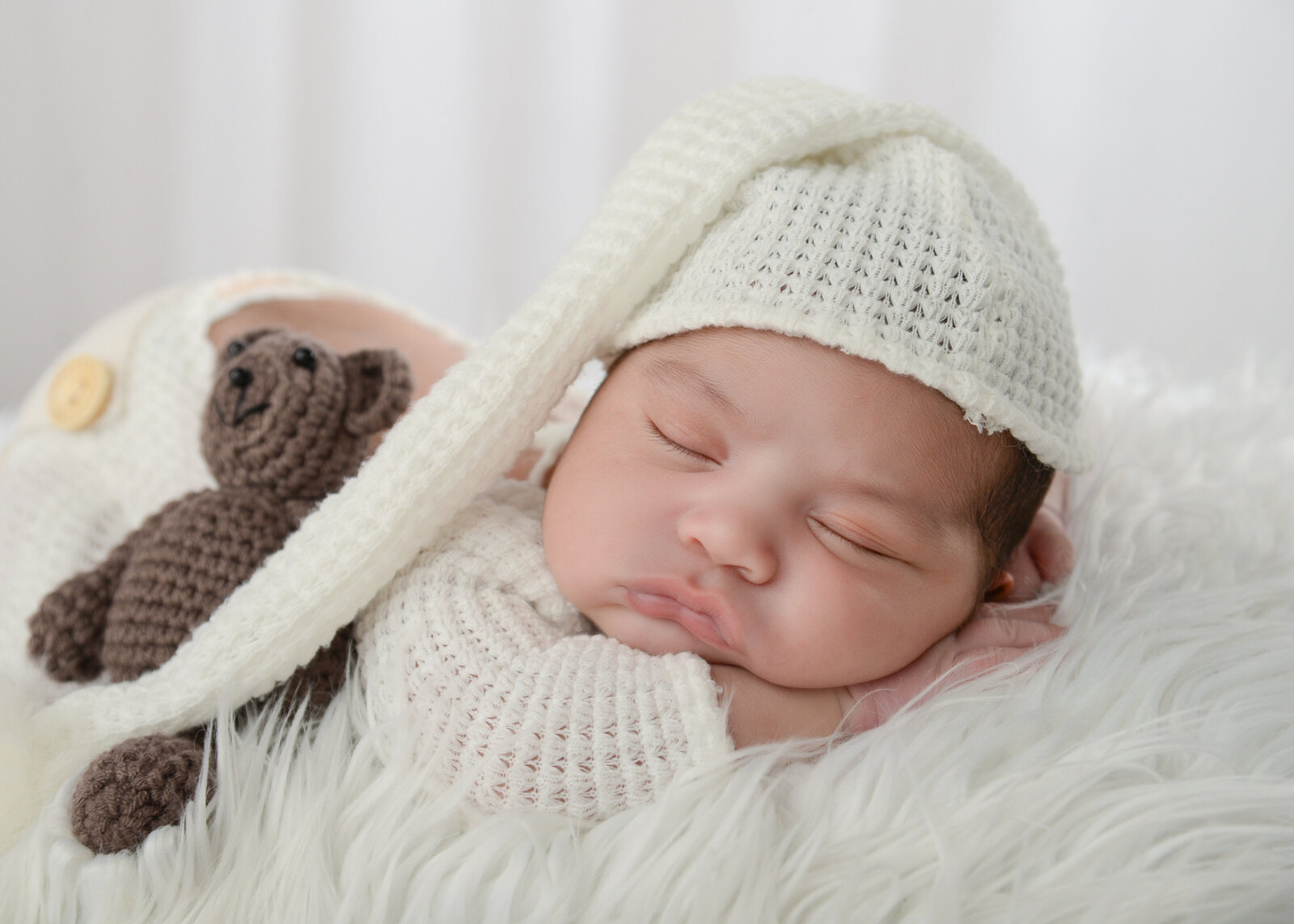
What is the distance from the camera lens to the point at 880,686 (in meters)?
0.93

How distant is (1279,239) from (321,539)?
8.49ft

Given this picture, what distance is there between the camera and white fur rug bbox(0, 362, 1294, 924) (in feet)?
2.26

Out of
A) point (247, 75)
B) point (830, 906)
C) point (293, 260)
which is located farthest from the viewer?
point (293, 260)

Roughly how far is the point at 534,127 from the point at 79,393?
172cm

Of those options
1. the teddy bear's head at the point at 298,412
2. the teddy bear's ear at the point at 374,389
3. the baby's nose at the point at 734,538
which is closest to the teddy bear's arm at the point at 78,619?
the teddy bear's head at the point at 298,412

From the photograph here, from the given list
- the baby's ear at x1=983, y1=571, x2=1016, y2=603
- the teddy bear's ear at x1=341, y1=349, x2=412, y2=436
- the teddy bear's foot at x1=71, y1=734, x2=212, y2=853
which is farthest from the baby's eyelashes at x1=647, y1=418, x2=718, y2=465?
the teddy bear's foot at x1=71, y1=734, x2=212, y2=853

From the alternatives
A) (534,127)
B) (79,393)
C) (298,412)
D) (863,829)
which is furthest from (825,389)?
(534,127)

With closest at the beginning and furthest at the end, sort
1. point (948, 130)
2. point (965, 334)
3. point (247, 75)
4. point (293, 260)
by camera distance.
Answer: point (965, 334), point (948, 130), point (247, 75), point (293, 260)

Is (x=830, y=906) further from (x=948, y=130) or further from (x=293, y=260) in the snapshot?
(x=293, y=260)

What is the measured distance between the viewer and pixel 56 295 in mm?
2441

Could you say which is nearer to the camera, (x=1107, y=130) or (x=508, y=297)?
(x=1107, y=130)

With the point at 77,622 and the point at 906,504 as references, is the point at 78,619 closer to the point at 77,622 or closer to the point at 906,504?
the point at 77,622

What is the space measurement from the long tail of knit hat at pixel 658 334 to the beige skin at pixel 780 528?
0.13 feet

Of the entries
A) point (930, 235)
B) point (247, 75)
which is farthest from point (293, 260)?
point (930, 235)
